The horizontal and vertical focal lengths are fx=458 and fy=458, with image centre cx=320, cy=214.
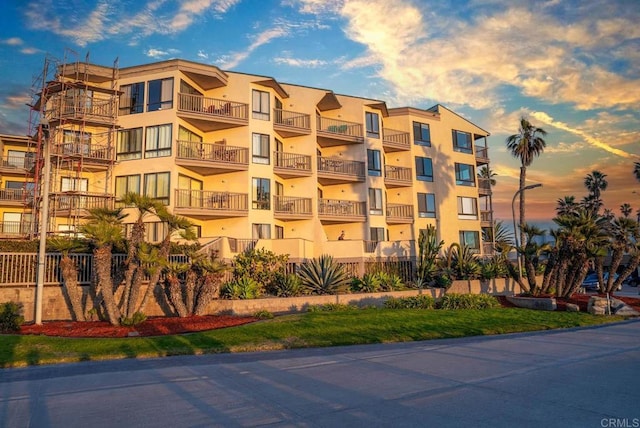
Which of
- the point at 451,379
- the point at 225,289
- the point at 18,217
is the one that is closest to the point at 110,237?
the point at 225,289

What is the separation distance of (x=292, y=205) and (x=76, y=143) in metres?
13.6

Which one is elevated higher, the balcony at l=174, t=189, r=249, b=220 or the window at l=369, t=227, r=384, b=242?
the balcony at l=174, t=189, r=249, b=220

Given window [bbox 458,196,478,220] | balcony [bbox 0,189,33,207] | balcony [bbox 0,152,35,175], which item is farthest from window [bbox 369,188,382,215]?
balcony [bbox 0,152,35,175]

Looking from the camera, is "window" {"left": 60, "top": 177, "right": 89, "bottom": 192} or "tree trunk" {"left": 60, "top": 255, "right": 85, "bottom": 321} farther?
"window" {"left": 60, "top": 177, "right": 89, "bottom": 192}

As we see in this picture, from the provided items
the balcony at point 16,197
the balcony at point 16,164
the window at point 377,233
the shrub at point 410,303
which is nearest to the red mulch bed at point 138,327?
the shrub at point 410,303

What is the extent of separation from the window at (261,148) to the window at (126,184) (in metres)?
7.17

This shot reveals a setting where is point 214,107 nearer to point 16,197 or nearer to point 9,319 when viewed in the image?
point 16,197

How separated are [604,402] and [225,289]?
14.8 m

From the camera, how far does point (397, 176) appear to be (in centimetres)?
3612

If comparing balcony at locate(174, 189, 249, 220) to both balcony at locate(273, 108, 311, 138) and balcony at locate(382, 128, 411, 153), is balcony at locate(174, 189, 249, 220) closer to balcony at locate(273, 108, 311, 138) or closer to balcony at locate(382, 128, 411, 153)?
balcony at locate(273, 108, 311, 138)

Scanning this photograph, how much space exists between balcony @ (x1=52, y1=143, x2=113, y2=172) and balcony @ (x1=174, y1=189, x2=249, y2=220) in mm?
5021

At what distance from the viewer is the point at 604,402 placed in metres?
6.68

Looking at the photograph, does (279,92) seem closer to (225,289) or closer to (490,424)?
(225,289)

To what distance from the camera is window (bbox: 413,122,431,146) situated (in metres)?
38.2
